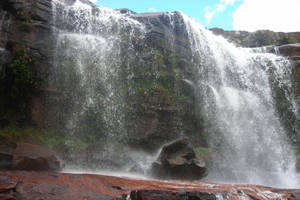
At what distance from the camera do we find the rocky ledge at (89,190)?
5.08 meters

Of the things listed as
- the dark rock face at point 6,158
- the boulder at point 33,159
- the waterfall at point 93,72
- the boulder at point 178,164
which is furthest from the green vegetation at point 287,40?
the dark rock face at point 6,158

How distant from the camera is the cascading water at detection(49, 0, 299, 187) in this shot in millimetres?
12359

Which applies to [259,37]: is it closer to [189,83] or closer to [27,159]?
[189,83]

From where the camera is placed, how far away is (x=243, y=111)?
52.6 feet

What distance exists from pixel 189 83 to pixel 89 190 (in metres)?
10.9

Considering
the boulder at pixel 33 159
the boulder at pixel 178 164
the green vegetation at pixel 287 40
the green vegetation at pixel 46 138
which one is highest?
the green vegetation at pixel 287 40

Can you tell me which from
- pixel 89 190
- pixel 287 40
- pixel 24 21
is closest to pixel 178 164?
pixel 89 190

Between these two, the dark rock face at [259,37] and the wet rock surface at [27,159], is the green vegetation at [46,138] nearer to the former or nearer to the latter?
the wet rock surface at [27,159]

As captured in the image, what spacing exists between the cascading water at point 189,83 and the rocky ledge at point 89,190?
4019mm

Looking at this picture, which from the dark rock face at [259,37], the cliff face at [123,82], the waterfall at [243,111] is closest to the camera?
the cliff face at [123,82]

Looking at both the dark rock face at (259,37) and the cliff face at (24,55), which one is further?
the dark rock face at (259,37)

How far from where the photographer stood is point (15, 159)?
728 centimetres

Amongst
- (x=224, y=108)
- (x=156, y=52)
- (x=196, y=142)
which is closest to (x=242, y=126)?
(x=224, y=108)

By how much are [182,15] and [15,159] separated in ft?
46.6
